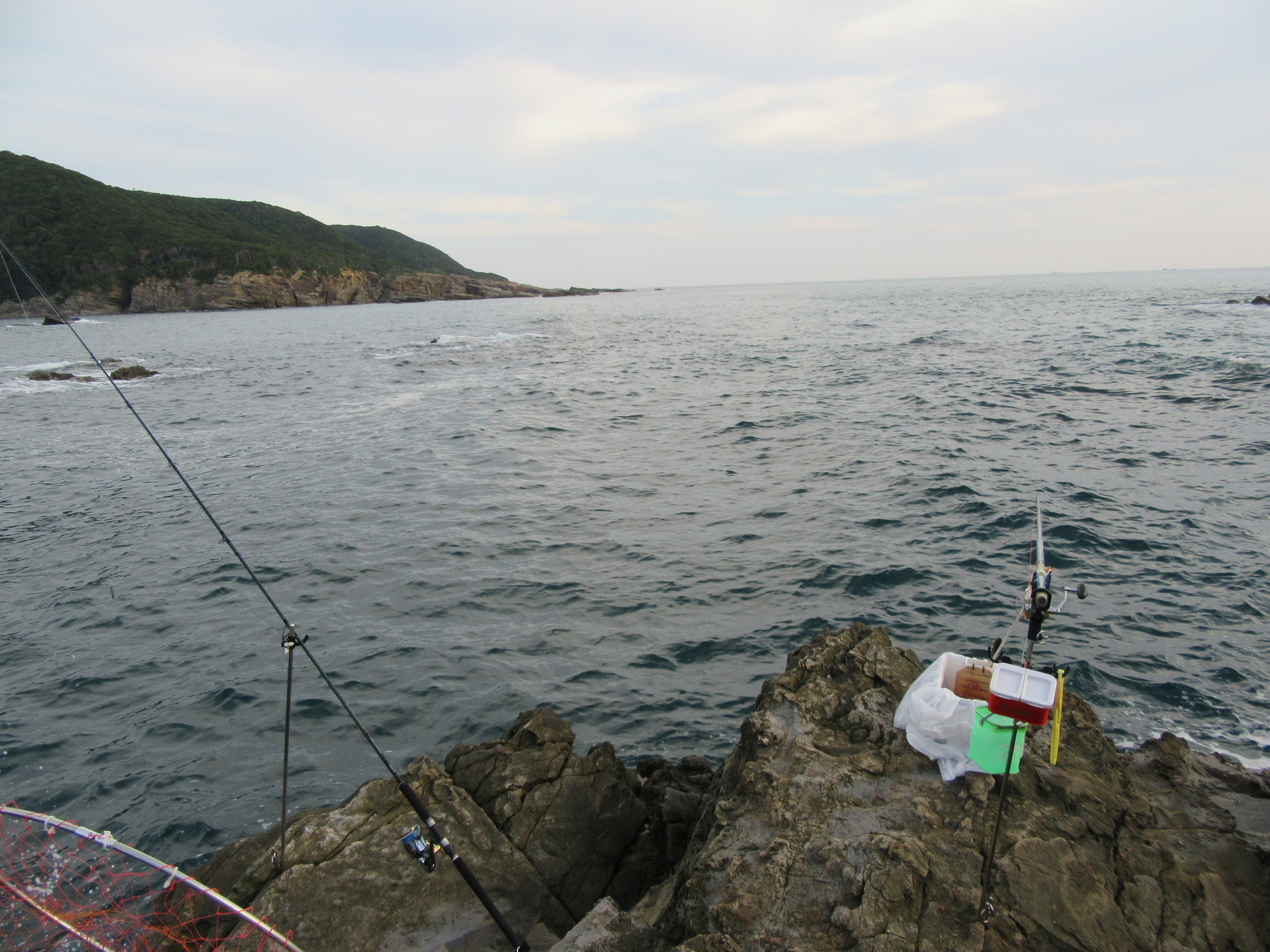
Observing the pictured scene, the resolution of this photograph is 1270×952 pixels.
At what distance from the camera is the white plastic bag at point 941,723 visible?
4.60 meters

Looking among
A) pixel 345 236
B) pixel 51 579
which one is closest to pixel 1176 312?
pixel 51 579

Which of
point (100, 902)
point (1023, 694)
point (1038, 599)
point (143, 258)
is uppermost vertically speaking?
point (143, 258)

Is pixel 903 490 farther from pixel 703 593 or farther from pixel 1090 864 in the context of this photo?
pixel 1090 864

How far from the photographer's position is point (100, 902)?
16.9 ft

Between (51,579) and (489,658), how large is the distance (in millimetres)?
8011

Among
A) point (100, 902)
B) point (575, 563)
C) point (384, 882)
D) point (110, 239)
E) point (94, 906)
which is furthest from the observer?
point (110, 239)

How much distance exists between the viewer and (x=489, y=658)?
873 centimetres

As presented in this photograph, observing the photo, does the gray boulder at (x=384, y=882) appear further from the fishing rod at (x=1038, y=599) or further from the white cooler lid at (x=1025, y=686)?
the fishing rod at (x=1038, y=599)

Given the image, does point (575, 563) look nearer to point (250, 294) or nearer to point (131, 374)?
point (131, 374)

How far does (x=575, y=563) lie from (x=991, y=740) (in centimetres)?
765

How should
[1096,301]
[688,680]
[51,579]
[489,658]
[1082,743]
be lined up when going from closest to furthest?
[1082,743], [688,680], [489,658], [51,579], [1096,301]

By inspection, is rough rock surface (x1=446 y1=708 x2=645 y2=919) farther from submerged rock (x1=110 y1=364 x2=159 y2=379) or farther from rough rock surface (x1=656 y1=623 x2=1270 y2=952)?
submerged rock (x1=110 y1=364 x2=159 y2=379)

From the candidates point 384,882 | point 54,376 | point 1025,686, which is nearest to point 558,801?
point 384,882

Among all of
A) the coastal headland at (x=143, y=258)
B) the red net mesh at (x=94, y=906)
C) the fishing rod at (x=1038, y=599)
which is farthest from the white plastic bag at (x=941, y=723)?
the coastal headland at (x=143, y=258)
